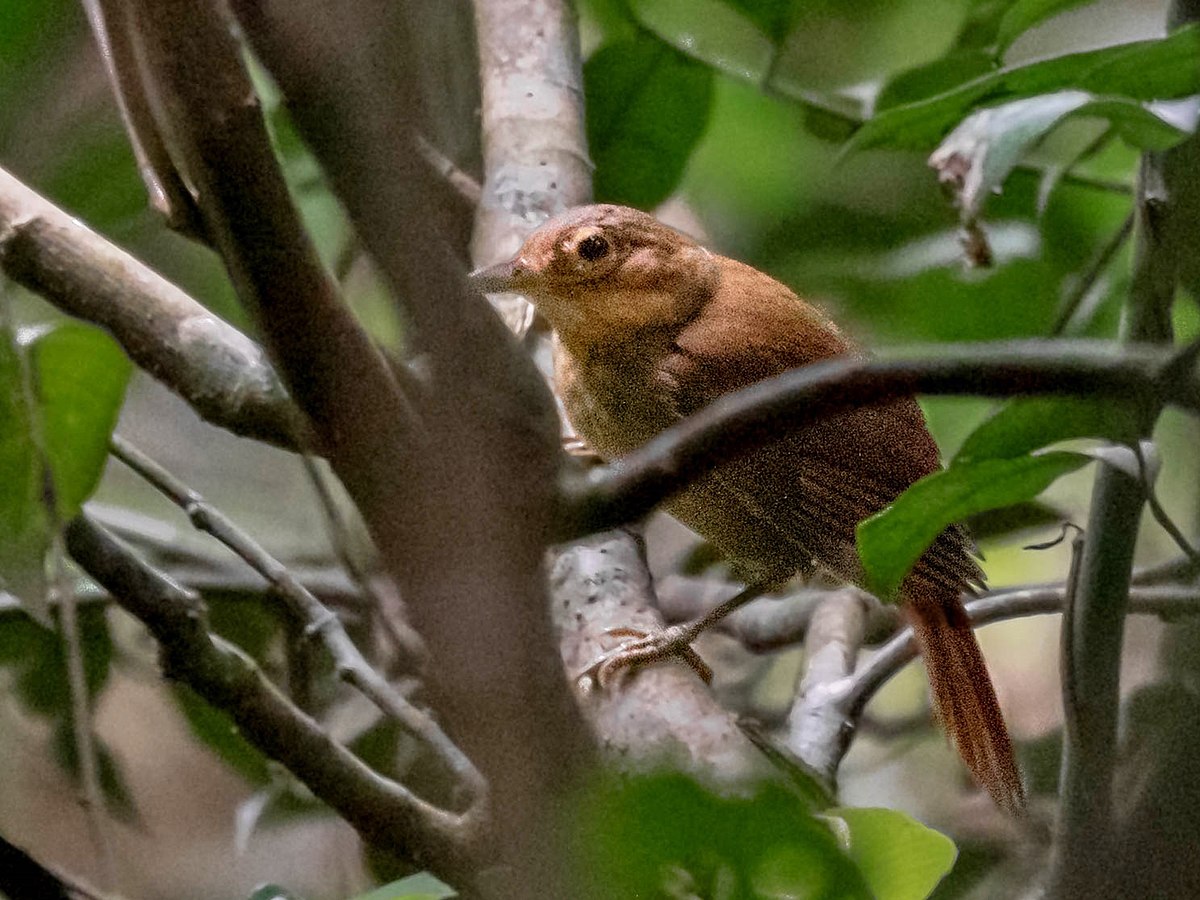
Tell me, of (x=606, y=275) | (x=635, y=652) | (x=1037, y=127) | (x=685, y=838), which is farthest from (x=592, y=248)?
(x=685, y=838)

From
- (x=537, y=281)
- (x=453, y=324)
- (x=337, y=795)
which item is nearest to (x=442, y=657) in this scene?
(x=453, y=324)

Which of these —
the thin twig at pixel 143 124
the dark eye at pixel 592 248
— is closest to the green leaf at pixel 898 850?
the thin twig at pixel 143 124

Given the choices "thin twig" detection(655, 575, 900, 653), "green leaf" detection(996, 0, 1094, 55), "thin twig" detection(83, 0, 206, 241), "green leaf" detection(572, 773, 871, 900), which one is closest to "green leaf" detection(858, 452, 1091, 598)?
"green leaf" detection(572, 773, 871, 900)

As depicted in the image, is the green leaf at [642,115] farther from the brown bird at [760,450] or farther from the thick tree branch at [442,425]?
the thick tree branch at [442,425]

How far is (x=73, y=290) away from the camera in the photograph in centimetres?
115

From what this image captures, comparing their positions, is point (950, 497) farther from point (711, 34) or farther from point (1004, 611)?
point (711, 34)

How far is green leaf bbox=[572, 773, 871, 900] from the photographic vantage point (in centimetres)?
69

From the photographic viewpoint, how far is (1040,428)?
89 cm

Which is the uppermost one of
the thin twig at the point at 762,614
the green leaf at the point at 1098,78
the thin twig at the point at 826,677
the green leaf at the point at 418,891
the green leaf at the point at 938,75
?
the green leaf at the point at 1098,78

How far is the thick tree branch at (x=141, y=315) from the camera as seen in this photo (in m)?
1.13

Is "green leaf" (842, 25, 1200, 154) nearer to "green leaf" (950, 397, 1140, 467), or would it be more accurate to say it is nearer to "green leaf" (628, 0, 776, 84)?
"green leaf" (950, 397, 1140, 467)

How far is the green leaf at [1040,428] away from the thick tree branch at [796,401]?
0.29 m

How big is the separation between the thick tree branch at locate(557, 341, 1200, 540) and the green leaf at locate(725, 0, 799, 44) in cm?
130

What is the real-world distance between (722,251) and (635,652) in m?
0.95
